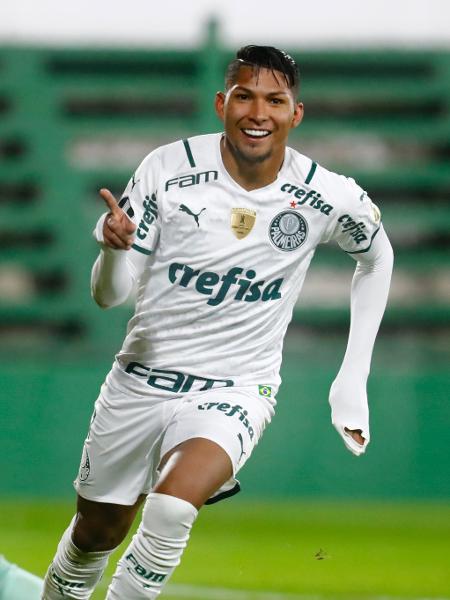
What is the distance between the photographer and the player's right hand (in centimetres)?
375

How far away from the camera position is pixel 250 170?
4.24 m

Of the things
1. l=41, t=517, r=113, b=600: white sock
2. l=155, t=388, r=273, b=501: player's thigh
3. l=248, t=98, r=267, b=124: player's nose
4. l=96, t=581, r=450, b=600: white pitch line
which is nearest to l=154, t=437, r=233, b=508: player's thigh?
l=155, t=388, r=273, b=501: player's thigh

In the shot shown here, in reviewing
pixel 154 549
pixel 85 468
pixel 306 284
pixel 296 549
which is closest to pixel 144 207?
pixel 85 468

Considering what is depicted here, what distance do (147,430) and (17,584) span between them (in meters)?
0.99

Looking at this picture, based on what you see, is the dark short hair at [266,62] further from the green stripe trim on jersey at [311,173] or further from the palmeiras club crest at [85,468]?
the palmeiras club crest at [85,468]

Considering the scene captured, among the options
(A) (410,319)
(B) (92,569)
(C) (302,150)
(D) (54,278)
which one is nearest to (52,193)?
(D) (54,278)

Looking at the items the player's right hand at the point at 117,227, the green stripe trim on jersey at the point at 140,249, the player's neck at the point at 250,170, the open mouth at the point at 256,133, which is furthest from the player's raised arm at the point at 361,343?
the player's right hand at the point at 117,227

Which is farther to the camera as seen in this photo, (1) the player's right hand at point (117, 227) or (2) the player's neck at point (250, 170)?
(2) the player's neck at point (250, 170)

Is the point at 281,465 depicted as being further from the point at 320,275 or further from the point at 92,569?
the point at 92,569

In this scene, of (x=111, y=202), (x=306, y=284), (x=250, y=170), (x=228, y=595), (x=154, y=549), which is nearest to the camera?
(x=154, y=549)

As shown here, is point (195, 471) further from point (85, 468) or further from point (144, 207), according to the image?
point (144, 207)

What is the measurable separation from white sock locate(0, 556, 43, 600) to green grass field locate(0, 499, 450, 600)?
120cm

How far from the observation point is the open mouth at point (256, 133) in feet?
13.6

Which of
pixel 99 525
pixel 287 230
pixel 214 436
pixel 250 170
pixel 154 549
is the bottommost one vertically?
pixel 99 525
